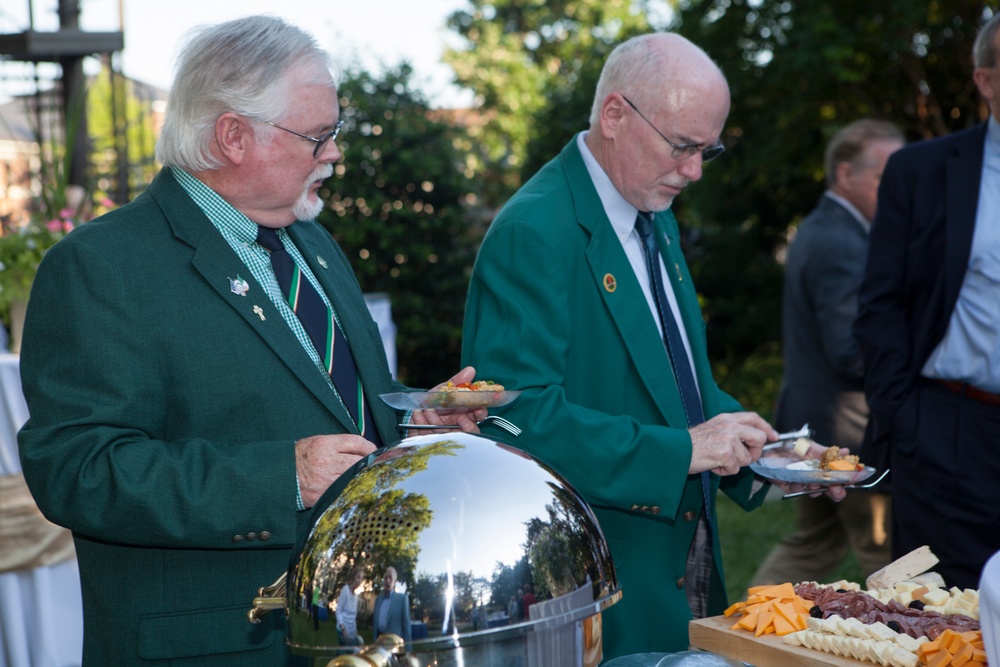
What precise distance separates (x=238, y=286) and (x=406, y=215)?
819cm

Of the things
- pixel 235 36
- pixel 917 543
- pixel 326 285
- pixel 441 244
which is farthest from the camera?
pixel 441 244

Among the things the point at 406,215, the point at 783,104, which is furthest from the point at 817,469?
the point at 783,104

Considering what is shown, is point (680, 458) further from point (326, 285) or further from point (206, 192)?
point (206, 192)

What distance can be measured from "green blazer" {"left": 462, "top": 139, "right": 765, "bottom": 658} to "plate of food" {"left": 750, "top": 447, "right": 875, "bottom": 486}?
202 mm

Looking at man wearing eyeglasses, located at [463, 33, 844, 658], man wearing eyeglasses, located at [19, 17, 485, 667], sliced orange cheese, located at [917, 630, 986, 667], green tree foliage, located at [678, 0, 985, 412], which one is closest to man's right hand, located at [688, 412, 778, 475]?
man wearing eyeglasses, located at [463, 33, 844, 658]

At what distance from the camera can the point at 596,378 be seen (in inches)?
97.0

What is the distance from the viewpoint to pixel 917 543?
3309 mm

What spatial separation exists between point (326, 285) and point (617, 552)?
898 mm

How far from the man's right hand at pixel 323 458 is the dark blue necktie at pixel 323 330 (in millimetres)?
330

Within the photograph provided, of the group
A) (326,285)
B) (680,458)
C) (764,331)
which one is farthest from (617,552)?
(764,331)

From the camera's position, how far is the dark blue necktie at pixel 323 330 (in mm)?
2076

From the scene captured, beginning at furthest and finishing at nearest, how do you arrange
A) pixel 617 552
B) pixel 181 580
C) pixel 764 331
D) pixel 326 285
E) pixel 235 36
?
pixel 764 331 → pixel 617 552 → pixel 326 285 → pixel 235 36 → pixel 181 580

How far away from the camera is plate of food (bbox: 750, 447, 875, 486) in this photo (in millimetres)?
2260

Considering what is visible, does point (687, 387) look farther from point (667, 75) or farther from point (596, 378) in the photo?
point (667, 75)
